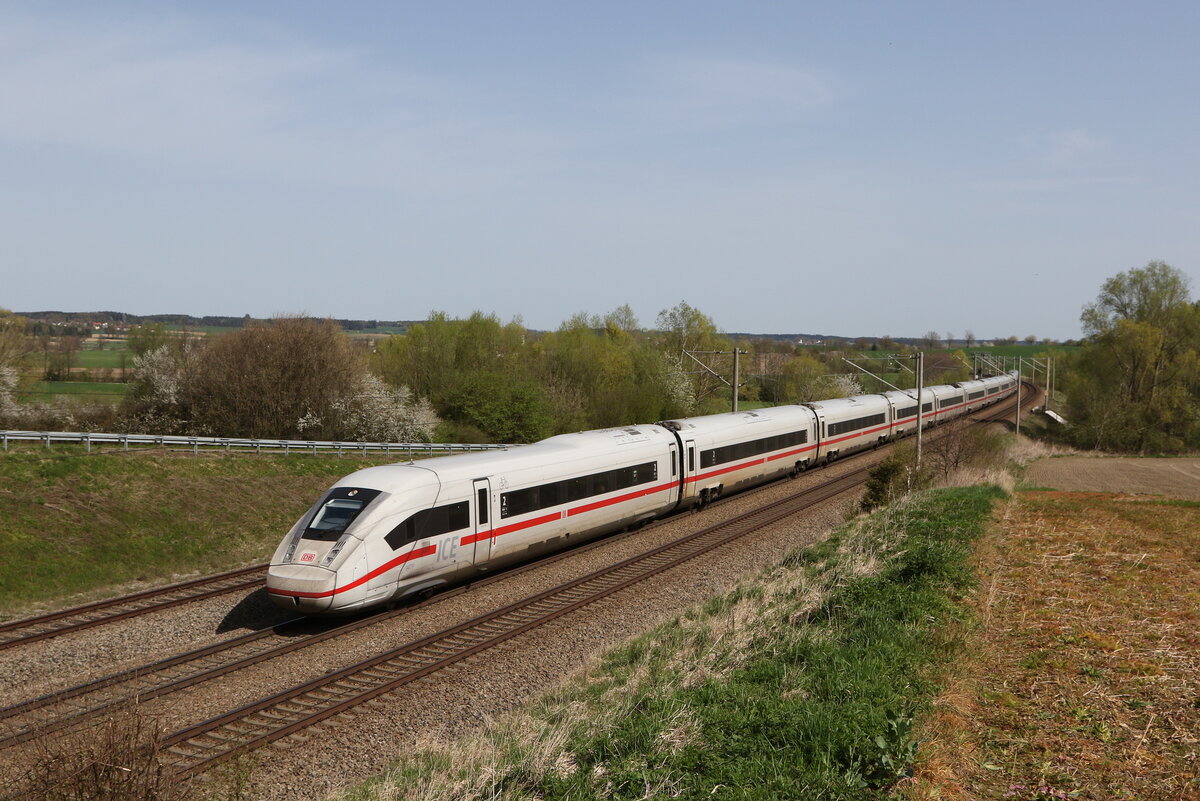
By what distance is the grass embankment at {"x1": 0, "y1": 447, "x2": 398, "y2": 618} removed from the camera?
1966 cm

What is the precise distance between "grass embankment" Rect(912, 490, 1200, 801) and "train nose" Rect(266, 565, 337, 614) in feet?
34.1

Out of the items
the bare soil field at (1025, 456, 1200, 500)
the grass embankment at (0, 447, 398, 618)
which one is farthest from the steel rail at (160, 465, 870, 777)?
the bare soil field at (1025, 456, 1200, 500)

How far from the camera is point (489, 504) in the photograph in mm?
18172

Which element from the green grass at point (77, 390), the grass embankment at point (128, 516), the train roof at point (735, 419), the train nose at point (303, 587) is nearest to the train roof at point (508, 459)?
the train roof at point (735, 419)

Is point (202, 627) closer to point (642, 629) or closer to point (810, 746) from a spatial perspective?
point (642, 629)

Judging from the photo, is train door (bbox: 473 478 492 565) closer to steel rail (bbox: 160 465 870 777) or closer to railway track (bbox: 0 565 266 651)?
steel rail (bbox: 160 465 870 777)

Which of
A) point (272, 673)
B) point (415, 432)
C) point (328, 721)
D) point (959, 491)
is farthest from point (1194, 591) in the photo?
point (415, 432)

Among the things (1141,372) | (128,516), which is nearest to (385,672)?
(128,516)

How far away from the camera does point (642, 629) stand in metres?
16.0

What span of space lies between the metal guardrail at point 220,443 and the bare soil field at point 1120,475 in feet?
89.0

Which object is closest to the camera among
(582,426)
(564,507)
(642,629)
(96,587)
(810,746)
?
(810,746)

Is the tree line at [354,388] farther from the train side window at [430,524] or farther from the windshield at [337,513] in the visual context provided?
the windshield at [337,513]

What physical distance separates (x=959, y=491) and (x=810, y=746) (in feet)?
64.2

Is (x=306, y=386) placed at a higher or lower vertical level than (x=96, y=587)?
higher
